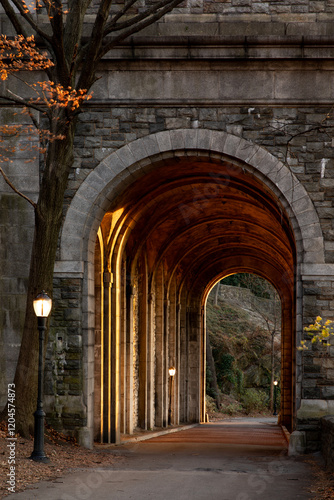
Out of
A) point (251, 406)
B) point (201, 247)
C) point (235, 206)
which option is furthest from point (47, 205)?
point (251, 406)

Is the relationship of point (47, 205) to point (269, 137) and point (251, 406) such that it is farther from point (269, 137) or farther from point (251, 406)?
point (251, 406)

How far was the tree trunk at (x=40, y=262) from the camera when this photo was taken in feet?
37.7

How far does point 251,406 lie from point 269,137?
2961 centimetres

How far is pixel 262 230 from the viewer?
23516 millimetres

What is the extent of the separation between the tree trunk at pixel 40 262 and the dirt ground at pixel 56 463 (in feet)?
1.70

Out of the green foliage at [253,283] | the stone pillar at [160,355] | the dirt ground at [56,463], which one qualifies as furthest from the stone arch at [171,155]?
the green foliage at [253,283]

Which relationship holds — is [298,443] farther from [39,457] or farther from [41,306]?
[41,306]

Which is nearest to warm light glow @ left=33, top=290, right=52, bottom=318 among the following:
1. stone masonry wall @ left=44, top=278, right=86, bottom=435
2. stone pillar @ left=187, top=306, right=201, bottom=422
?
stone masonry wall @ left=44, top=278, right=86, bottom=435

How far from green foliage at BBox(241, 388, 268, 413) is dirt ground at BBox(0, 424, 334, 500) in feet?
92.2

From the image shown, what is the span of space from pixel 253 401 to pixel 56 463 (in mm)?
31436

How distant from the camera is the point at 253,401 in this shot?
40.8m

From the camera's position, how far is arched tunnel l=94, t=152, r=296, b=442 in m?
15.7

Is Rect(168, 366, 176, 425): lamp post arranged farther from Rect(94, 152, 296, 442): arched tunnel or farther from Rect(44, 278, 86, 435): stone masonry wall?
Rect(44, 278, 86, 435): stone masonry wall

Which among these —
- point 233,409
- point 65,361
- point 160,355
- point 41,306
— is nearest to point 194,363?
point 160,355
